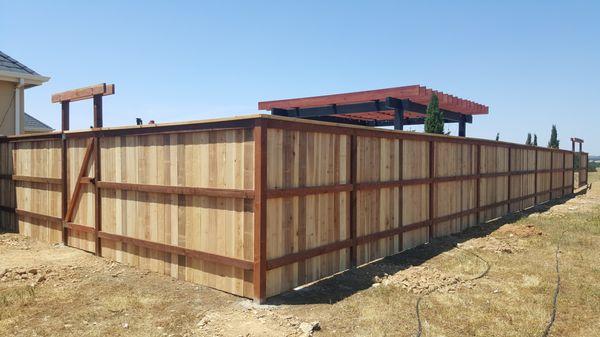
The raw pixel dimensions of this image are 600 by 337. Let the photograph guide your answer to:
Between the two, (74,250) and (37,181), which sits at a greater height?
(37,181)

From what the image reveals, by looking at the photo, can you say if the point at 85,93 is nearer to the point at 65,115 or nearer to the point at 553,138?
the point at 65,115

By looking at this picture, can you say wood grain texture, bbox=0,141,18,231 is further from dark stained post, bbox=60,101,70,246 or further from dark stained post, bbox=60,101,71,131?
dark stained post, bbox=60,101,70,246

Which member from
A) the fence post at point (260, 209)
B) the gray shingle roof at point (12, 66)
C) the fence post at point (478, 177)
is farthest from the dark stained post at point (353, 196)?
the gray shingle roof at point (12, 66)

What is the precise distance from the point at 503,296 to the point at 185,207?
501 centimetres

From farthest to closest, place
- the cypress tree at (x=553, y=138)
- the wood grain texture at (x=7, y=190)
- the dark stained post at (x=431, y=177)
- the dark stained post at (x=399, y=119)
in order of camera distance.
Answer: the cypress tree at (x=553, y=138) → the dark stained post at (x=399, y=119) → the wood grain texture at (x=7, y=190) → the dark stained post at (x=431, y=177)

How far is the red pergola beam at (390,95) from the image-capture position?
11.9m

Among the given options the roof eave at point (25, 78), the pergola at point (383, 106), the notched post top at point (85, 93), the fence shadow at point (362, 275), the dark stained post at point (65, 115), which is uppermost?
the roof eave at point (25, 78)

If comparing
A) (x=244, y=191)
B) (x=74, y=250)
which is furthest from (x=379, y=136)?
(x=74, y=250)

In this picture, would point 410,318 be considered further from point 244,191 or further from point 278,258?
point 244,191

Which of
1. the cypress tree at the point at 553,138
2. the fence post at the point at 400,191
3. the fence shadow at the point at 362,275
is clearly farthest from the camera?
the cypress tree at the point at 553,138

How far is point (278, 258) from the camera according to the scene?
587 centimetres

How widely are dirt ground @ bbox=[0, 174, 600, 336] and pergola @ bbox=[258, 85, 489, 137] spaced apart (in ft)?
16.7

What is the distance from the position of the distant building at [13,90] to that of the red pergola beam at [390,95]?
796 centimetres

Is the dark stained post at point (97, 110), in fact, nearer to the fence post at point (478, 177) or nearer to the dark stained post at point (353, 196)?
the dark stained post at point (353, 196)
